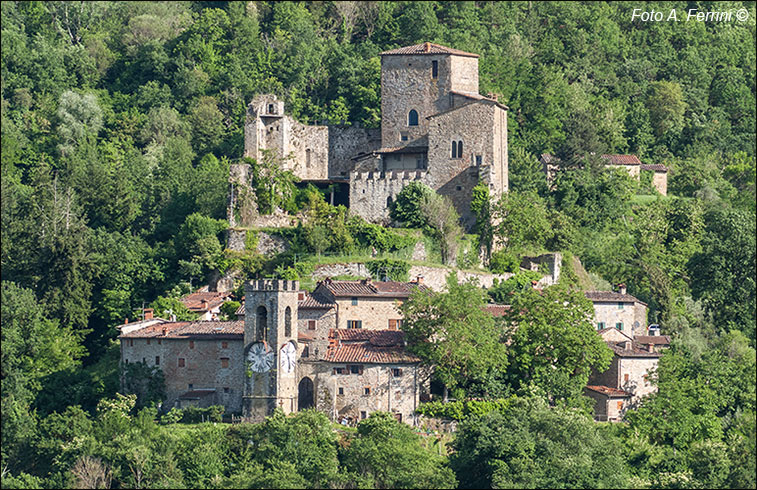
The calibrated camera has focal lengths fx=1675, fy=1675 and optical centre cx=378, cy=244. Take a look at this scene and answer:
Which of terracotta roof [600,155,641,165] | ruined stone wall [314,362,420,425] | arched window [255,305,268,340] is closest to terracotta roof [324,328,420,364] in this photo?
ruined stone wall [314,362,420,425]

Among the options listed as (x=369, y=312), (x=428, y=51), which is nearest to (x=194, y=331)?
(x=369, y=312)

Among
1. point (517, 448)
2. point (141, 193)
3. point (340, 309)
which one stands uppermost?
point (141, 193)

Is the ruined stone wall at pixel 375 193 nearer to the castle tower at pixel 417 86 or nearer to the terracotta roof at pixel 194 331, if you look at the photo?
the castle tower at pixel 417 86

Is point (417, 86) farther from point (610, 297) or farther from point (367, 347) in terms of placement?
point (367, 347)

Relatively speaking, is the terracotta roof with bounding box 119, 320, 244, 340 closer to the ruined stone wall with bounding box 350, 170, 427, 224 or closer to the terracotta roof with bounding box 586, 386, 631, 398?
the ruined stone wall with bounding box 350, 170, 427, 224

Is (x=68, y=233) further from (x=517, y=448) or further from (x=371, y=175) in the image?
(x=517, y=448)

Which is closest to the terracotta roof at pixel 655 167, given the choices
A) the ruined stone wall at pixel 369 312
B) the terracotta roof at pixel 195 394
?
the ruined stone wall at pixel 369 312

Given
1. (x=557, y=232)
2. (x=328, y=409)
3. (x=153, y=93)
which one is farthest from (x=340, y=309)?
(x=153, y=93)
